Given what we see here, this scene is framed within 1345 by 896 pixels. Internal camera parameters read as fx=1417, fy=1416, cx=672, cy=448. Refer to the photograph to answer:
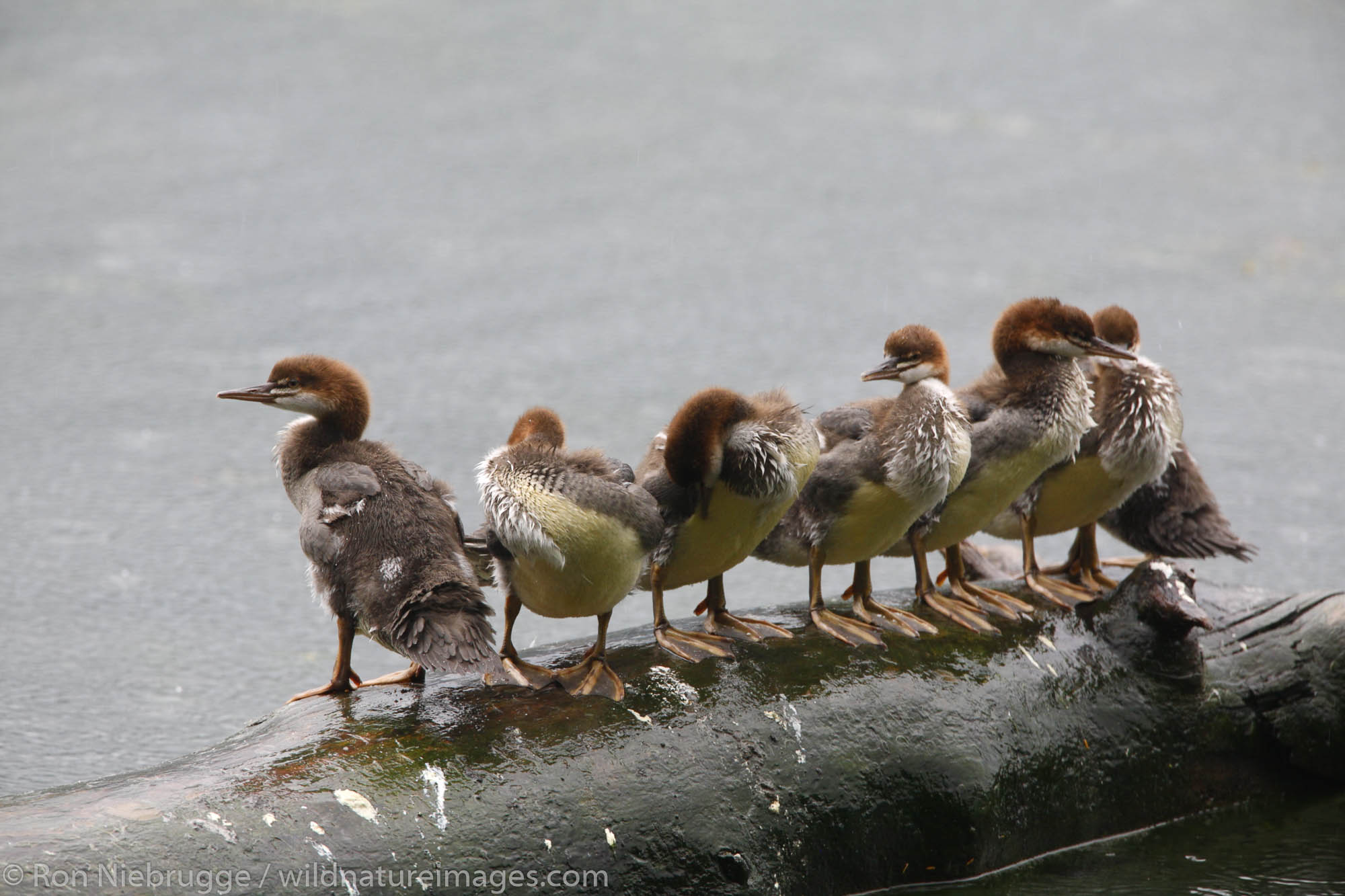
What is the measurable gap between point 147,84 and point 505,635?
10.5 m

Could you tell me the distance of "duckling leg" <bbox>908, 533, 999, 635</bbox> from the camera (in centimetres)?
489

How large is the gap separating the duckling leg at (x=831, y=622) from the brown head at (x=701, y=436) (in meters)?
0.64

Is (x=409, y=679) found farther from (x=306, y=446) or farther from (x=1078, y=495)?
(x=1078, y=495)

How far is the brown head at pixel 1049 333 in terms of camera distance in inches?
202

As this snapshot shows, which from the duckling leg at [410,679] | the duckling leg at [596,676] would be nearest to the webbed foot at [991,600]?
the duckling leg at [596,676]

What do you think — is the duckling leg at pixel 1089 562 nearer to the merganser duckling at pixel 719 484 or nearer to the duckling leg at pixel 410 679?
the merganser duckling at pixel 719 484

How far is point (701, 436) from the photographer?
429 centimetres

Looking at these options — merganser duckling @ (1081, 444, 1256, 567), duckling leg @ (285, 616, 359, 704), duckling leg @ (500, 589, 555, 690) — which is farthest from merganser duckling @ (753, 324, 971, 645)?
duckling leg @ (285, 616, 359, 704)

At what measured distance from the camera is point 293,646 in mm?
6547

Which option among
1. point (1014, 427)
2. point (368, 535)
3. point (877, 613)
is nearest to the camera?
point (368, 535)

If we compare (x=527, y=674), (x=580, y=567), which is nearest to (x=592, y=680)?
(x=527, y=674)

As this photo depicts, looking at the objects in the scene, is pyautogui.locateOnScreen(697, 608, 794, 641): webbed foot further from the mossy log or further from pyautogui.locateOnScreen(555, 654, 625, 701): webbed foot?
pyautogui.locateOnScreen(555, 654, 625, 701): webbed foot

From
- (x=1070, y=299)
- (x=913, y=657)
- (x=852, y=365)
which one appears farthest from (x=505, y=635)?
(x=1070, y=299)

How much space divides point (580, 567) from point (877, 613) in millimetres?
1264
